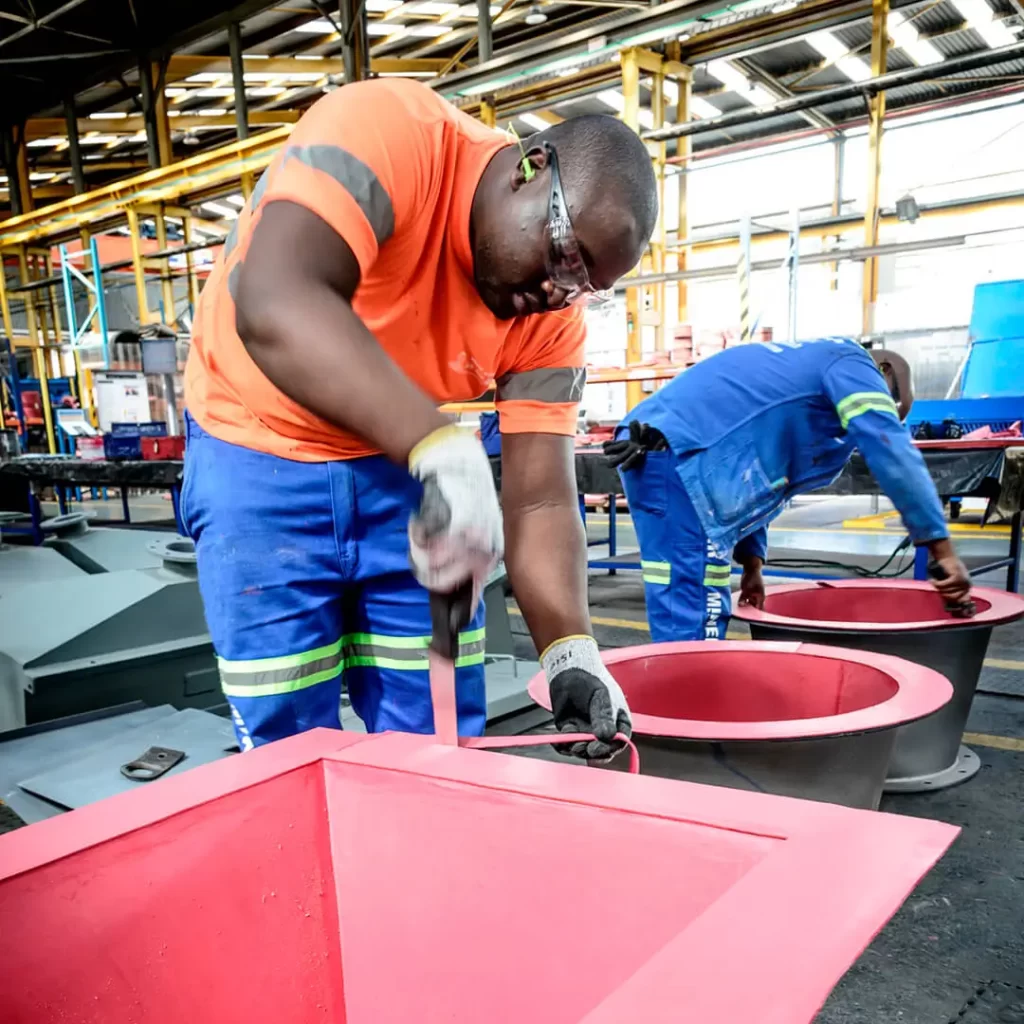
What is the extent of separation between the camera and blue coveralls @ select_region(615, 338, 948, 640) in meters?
2.40

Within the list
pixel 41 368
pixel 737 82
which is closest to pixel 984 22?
A: pixel 737 82

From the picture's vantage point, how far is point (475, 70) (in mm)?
5863

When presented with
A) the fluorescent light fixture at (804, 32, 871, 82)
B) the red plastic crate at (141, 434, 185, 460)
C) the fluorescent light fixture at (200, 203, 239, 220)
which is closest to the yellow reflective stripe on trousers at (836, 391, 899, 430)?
the red plastic crate at (141, 434, 185, 460)

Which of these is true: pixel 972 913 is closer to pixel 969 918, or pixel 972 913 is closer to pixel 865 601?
pixel 969 918

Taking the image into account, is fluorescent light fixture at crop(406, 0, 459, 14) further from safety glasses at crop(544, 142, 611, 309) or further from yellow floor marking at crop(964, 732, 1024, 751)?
safety glasses at crop(544, 142, 611, 309)

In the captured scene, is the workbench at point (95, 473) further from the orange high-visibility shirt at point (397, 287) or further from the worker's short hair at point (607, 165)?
the worker's short hair at point (607, 165)

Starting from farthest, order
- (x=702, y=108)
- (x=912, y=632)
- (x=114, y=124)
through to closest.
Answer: (x=702, y=108) → (x=114, y=124) → (x=912, y=632)

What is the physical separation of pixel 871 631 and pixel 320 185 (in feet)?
5.38

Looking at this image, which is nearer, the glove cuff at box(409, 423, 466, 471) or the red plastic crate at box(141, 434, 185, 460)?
the glove cuff at box(409, 423, 466, 471)

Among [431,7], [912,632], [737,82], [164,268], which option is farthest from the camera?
[737,82]

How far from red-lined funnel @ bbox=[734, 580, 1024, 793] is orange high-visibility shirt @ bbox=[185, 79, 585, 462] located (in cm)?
99

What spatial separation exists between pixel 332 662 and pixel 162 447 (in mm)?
5105

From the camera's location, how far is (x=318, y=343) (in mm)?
885

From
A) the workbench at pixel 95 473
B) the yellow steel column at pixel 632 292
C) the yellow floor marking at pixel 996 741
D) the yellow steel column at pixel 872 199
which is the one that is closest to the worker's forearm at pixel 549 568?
the yellow floor marking at pixel 996 741
